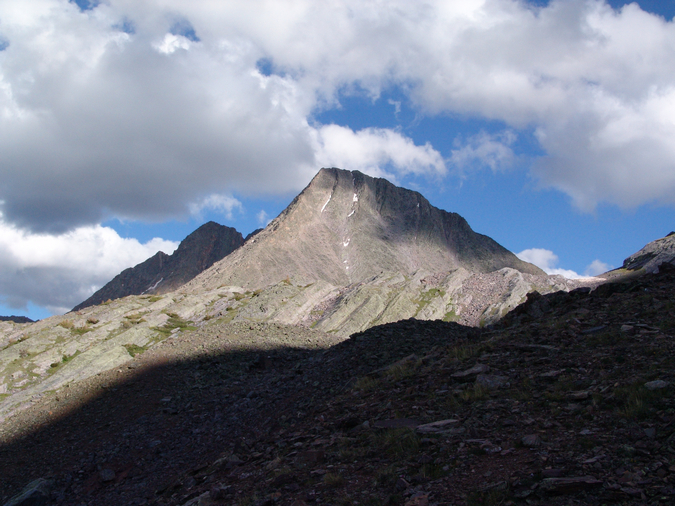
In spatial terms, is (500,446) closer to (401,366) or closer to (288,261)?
(401,366)

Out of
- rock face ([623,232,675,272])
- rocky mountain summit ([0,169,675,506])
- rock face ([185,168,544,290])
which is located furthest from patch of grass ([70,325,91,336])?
rock face ([185,168,544,290])

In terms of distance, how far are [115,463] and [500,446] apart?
15.2 metres

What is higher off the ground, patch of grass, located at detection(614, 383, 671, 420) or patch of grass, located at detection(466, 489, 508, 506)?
patch of grass, located at detection(614, 383, 671, 420)

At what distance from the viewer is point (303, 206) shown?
19888 centimetres

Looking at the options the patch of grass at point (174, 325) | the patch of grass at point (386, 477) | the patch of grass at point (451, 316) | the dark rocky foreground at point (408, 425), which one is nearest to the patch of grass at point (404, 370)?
the dark rocky foreground at point (408, 425)

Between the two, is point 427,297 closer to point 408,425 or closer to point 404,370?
point 404,370

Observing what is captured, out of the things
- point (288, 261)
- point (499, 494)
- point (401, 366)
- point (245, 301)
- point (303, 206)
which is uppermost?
point (303, 206)

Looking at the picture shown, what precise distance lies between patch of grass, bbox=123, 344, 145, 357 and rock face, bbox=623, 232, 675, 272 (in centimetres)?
7397

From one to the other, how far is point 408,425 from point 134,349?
102ft

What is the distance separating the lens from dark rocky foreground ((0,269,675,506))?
667cm

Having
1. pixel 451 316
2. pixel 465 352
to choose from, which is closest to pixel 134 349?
pixel 465 352

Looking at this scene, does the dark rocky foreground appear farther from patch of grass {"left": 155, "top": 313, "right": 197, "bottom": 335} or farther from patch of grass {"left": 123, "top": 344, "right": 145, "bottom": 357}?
patch of grass {"left": 155, "top": 313, "right": 197, "bottom": 335}

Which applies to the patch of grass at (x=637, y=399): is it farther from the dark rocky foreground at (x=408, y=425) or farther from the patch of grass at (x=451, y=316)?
the patch of grass at (x=451, y=316)

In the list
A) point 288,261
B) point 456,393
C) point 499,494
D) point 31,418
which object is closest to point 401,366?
point 456,393
